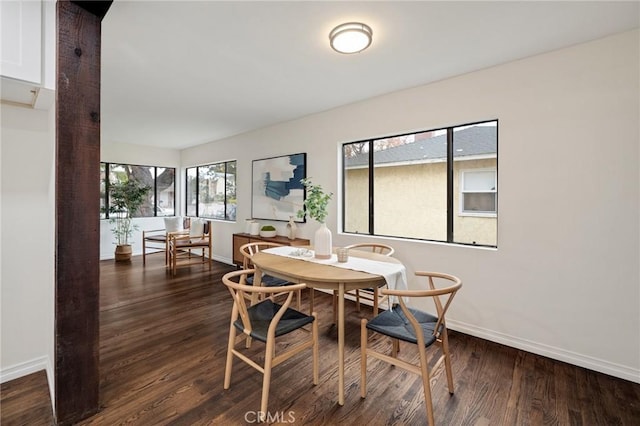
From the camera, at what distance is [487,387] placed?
6.39 feet

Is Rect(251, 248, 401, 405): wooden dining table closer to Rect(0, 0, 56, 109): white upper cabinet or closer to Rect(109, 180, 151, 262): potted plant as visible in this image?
Rect(0, 0, 56, 109): white upper cabinet

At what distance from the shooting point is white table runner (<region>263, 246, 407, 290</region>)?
198 centimetres

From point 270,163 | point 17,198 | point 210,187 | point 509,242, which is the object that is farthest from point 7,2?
point 210,187

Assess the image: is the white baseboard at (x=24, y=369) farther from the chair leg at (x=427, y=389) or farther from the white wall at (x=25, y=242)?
the chair leg at (x=427, y=389)

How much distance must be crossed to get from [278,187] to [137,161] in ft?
12.7

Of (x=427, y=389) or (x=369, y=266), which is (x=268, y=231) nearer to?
(x=369, y=266)

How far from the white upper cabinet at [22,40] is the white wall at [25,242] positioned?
52 centimetres

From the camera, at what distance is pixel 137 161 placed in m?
6.36

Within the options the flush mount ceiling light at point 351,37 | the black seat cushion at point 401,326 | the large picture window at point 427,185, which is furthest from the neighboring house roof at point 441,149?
the black seat cushion at point 401,326

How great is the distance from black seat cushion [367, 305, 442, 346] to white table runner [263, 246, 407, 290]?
0.20 metres

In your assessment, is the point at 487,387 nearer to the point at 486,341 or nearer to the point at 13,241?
the point at 486,341

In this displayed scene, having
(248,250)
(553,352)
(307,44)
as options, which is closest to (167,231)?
(248,250)

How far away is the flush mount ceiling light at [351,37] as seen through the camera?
2.00 metres

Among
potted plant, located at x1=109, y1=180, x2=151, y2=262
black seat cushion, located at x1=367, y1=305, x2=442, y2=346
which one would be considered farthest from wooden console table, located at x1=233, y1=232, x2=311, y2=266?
potted plant, located at x1=109, y1=180, x2=151, y2=262
